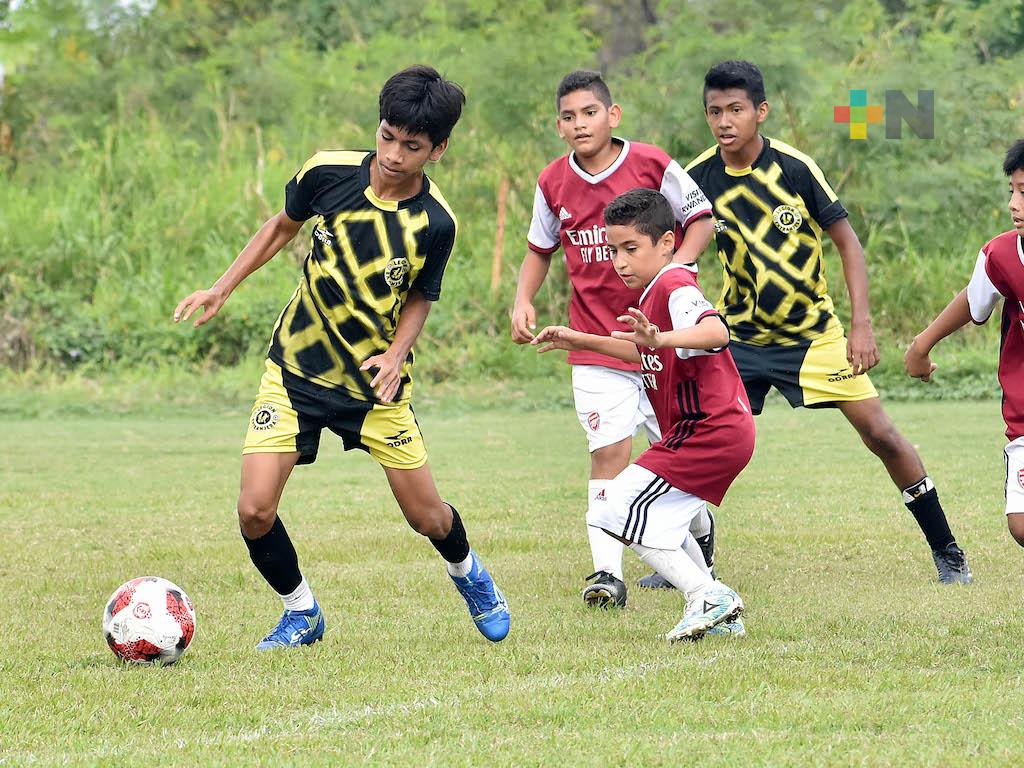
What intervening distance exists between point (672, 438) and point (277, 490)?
1.43 metres

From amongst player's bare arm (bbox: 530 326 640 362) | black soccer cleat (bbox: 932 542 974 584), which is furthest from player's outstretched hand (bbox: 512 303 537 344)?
black soccer cleat (bbox: 932 542 974 584)

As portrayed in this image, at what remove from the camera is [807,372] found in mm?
6414

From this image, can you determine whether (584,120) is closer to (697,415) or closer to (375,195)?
(375,195)

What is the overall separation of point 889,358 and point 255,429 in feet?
39.9

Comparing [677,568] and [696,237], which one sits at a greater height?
[696,237]

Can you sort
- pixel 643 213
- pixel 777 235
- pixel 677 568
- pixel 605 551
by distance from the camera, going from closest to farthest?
pixel 643 213
pixel 677 568
pixel 605 551
pixel 777 235

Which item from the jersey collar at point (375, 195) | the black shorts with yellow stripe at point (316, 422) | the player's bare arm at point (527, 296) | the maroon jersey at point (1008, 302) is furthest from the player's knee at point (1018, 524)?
the jersey collar at point (375, 195)

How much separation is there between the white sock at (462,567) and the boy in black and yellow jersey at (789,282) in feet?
5.90

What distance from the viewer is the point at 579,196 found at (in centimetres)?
627

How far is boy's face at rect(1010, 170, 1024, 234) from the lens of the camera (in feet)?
15.5

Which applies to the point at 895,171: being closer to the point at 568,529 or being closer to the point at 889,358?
the point at 889,358

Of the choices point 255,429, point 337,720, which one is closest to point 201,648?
point 255,429

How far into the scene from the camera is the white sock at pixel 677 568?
5.14m

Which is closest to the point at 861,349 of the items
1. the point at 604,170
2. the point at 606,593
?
the point at 604,170
